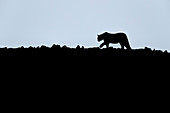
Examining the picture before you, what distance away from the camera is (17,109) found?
952 cm

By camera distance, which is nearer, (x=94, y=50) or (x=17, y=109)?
(x=17, y=109)

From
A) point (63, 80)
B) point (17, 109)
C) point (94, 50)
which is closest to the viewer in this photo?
point (17, 109)

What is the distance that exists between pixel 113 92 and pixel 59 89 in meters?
1.76

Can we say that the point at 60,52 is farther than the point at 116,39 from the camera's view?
No

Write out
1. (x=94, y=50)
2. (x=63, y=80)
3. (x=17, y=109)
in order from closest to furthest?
(x=17, y=109), (x=63, y=80), (x=94, y=50)

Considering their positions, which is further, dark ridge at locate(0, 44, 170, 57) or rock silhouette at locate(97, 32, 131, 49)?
rock silhouette at locate(97, 32, 131, 49)

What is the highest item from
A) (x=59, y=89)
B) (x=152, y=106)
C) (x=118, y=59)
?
(x=118, y=59)

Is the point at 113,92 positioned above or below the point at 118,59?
below

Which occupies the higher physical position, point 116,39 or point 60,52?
point 116,39

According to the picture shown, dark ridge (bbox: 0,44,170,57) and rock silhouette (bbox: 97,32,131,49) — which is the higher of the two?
rock silhouette (bbox: 97,32,131,49)

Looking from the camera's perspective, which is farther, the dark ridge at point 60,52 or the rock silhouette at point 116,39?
the rock silhouette at point 116,39

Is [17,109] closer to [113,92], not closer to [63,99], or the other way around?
[63,99]

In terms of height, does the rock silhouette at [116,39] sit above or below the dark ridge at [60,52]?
above

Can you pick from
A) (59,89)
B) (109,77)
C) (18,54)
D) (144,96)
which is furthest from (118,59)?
(18,54)
